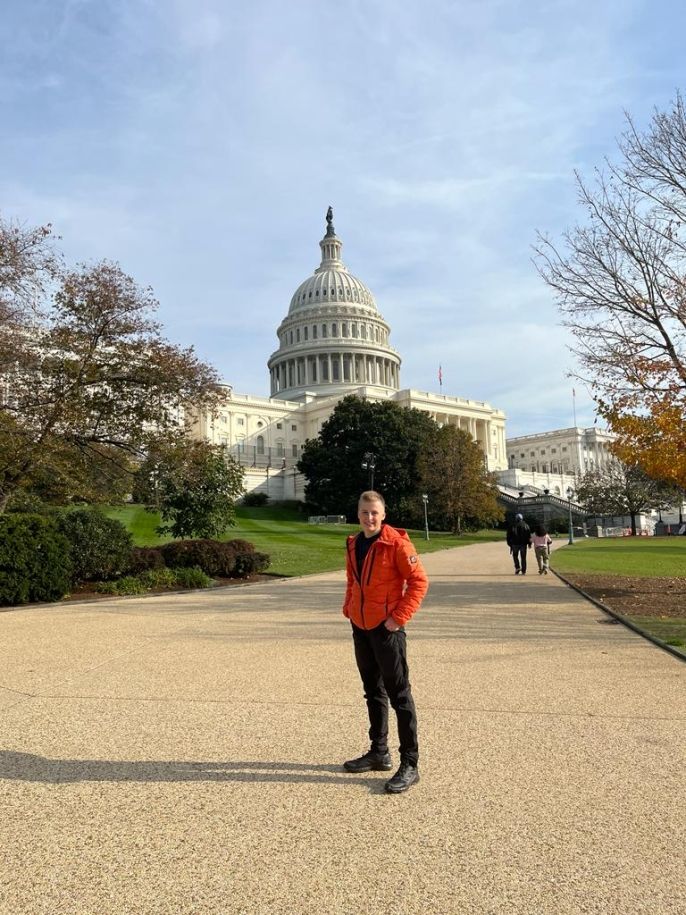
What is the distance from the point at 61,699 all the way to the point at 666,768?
16.9 ft

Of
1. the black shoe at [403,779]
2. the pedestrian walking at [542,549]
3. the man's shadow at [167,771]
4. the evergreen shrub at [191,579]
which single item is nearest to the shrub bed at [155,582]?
the evergreen shrub at [191,579]

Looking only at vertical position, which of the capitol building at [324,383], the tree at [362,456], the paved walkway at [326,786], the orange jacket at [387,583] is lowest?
the paved walkway at [326,786]

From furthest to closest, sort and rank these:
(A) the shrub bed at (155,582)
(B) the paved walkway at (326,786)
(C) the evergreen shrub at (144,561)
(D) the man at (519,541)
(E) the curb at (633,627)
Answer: (D) the man at (519,541)
(C) the evergreen shrub at (144,561)
(A) the shrub bed at (155,582)
(E) the curb at (633,627)
(B) the paved walkway at (326,786)

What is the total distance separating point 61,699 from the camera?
22.3 ft

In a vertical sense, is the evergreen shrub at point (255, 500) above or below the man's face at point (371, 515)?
above

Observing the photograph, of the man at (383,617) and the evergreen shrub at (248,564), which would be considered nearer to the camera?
the man at (383,617)

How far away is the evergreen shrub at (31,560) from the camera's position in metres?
14.2

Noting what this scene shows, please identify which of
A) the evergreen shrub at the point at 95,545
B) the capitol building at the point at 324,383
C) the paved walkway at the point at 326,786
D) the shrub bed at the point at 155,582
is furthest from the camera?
the capitol building at the point at 324,383

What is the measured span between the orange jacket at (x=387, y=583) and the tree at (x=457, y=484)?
176 feet

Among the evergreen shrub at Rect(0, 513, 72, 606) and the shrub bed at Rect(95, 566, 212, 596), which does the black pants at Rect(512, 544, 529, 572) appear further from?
the evergreen shrub at Rect(0, 513, 72, 606)

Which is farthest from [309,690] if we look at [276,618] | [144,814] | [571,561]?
[571,561]

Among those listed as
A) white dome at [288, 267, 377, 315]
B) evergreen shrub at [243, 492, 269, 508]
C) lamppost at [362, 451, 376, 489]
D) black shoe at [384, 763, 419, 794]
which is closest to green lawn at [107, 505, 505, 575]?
lamppost at [362, 451, 376, 489]

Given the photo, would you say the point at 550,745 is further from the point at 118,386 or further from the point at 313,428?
the point at 313,428

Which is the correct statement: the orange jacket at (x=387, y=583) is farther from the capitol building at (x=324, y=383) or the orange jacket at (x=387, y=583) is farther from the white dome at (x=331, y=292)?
the white dome at (x=331, y=292)
